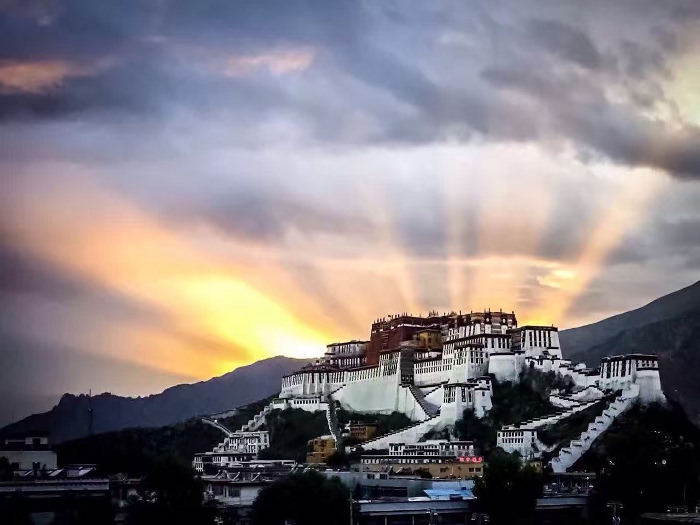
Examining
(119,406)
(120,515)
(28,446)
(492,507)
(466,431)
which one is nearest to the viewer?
(120,515)

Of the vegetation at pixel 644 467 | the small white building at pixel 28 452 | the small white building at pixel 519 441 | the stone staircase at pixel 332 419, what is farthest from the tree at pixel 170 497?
the stone staircase at pixel 332 419

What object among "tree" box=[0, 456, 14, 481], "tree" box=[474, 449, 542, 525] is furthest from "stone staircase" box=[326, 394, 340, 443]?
"tree" box=[0, 456, 14, 481]

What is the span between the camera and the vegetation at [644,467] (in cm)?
3625

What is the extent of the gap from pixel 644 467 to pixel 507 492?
5090 mm

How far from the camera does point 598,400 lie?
4572 centimetres

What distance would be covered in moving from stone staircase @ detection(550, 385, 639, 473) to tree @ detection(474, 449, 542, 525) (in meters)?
7.42

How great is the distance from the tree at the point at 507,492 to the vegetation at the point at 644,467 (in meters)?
3.02

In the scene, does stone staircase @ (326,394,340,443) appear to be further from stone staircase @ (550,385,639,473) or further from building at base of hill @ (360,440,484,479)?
stone staircase @ (550,385,639,473)

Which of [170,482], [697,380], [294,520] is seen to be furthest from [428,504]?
[697,380]

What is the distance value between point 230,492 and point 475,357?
697 inches

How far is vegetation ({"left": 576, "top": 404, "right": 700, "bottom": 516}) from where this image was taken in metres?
36.2

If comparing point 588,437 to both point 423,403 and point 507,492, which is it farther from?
point 423,403

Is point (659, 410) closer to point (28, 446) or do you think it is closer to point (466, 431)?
point (466, 431)

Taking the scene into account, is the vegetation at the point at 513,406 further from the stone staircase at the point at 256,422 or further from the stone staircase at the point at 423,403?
the stone staircase at the point at 256,422
